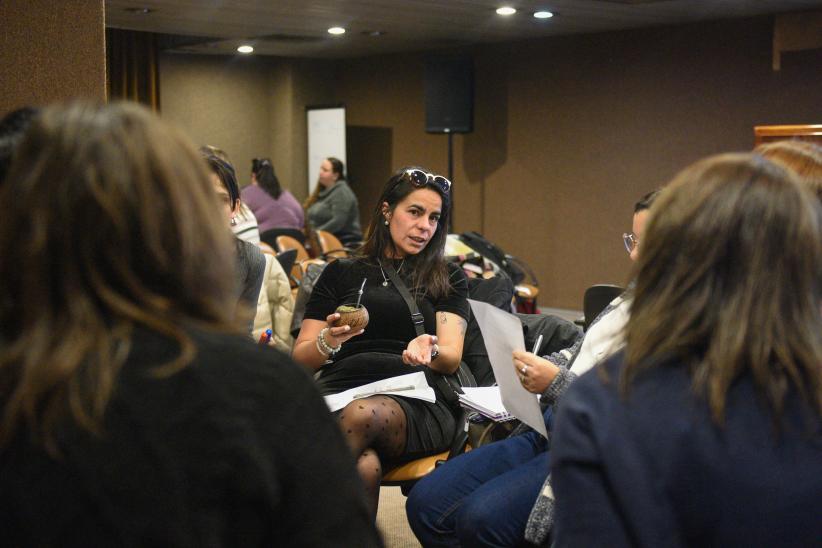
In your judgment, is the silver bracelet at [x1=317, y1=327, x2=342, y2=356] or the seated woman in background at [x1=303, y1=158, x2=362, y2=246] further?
the seated woman in background at [x1=303, y1=158, x2=362, y2=246]

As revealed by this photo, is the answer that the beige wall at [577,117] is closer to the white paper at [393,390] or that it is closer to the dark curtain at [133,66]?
the dark curtain at [133,66]

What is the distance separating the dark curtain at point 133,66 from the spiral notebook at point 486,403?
777 centimetres

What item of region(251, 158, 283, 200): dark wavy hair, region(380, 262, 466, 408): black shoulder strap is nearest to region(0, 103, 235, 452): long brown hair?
region(380, 262, 466, 408): black shoulder strap

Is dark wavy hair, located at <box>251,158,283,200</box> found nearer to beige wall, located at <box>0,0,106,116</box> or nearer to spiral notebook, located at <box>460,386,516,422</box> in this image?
spiral notebook, located at <box>460,386,516,422</box>

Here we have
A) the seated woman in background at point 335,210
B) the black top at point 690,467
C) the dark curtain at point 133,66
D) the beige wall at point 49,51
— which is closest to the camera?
the black top at point 690,467

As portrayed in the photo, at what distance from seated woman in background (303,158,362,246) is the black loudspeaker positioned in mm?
1132

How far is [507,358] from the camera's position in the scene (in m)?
2.41

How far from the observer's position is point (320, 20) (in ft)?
25.6

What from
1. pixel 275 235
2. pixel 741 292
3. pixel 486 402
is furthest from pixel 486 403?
pixel 275 235

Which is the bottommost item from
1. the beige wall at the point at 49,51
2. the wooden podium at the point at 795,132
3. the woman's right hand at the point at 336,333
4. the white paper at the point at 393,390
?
the white paper at the point at 393,390

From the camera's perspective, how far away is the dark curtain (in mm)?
9758

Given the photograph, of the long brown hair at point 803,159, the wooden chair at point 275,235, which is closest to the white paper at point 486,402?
the long brown hair at point 803,159

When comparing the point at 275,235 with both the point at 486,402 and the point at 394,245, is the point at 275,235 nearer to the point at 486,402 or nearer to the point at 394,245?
the point at 394,245

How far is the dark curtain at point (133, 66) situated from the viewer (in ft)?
32.0
